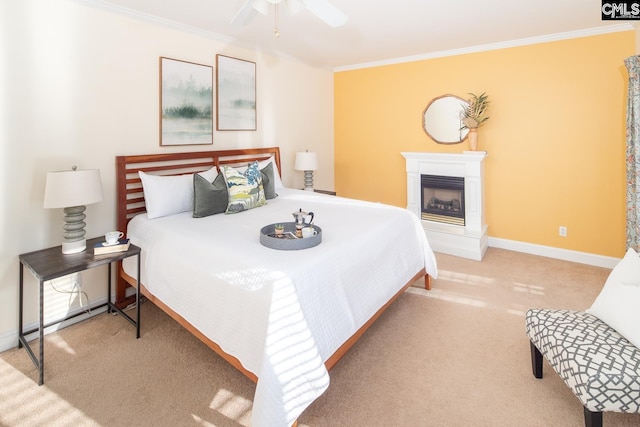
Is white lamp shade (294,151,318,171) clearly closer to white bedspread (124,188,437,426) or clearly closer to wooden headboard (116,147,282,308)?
wooden headboard (116,147,282,308)

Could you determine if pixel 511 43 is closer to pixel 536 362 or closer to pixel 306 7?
pixel 306 7

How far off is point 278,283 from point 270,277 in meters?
0.08

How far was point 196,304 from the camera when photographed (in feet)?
6.64

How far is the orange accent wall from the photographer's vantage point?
3.58 metres

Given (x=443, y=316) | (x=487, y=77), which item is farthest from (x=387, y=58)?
(x=443, y=316)

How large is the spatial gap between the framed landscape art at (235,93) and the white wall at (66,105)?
0.23 metres

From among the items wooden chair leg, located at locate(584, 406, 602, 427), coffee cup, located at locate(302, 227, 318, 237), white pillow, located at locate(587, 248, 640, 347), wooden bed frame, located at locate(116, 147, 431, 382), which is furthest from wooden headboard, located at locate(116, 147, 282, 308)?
white pillow, located at locate(587, 248, 640, 347)

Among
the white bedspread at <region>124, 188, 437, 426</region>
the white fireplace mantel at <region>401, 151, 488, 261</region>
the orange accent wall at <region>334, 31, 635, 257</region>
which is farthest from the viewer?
the white fireplace mantel at <region>401, 151, 488, 261</region>

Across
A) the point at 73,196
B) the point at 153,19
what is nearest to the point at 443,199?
the point at 153,19

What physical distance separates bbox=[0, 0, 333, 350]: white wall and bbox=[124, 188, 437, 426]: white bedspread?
648 millimetres

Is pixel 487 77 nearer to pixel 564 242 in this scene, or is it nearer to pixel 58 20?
pixel 564 242

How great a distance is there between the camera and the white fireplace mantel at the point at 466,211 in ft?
13.6

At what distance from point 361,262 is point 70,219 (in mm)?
2044

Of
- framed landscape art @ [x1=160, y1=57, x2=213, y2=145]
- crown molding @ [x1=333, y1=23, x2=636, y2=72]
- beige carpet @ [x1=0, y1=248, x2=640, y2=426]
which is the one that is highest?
crown molding @ [x1=333, y1=23, x2=636, y2=72]
